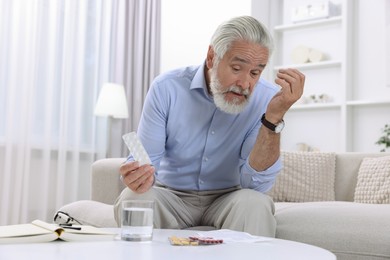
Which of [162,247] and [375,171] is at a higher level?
[375,171]

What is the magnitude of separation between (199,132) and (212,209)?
10.9 inches

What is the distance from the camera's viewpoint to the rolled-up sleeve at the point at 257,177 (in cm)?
182

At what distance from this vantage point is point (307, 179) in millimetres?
2838

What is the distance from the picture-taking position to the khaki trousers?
1626mm

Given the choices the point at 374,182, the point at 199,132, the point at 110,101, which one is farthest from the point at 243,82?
the point at 110,101

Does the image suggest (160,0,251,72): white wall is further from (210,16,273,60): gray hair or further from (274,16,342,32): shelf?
(210,16,273,60): gray hair

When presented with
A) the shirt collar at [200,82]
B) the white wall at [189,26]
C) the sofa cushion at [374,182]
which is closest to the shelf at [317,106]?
the white wall at [189,26]

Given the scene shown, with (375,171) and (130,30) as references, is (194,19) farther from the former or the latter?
(375,171)

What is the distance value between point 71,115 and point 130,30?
0.92 metres

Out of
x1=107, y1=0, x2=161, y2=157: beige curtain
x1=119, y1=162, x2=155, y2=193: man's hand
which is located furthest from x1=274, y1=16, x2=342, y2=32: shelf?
x1=119, y1=162, x2=155, y2=193: man's hand

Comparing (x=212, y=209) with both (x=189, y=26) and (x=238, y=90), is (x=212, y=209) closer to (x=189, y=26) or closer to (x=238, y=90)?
(x=238, y=90)

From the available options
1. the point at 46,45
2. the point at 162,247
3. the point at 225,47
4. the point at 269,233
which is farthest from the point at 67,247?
the point at 46,45

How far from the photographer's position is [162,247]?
3.79 feet

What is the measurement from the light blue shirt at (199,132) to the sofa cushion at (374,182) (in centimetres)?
92
